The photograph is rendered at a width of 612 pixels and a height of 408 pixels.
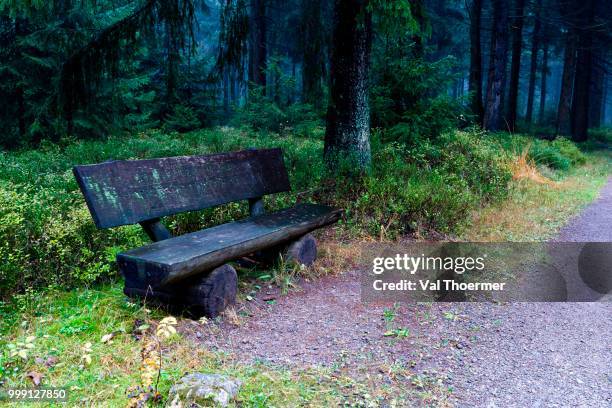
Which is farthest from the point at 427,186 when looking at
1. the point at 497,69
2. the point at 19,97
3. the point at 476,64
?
the point at 476,64

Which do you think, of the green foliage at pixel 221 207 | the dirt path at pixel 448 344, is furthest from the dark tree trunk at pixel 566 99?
the dirt path at pixel 448 344

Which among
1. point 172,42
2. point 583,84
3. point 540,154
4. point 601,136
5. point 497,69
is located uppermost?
point 497,69

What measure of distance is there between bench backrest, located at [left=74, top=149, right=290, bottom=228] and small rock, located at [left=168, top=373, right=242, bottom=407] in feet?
5.15

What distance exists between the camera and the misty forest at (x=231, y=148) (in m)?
3.22

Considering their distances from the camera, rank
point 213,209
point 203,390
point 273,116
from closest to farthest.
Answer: point 203,390 < point 213,209 < point 273,116

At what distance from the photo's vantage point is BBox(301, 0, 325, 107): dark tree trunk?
7.68 m

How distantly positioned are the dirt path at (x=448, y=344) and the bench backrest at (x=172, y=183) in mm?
1147

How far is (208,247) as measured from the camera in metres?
3.81

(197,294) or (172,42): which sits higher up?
(172,42)

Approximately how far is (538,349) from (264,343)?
Answer: 2.10 meters

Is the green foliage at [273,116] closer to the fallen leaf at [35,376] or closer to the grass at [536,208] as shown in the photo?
the grass at [536,208]

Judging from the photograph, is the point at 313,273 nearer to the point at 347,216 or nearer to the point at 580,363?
the point at 347,216

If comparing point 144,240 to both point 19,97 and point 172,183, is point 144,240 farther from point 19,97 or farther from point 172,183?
point 19,97

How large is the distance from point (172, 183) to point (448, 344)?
2.80 m
